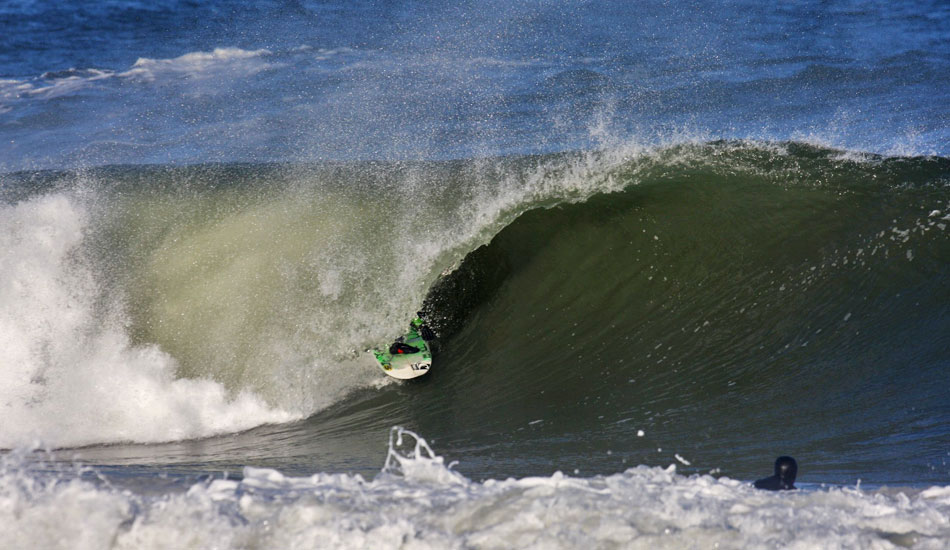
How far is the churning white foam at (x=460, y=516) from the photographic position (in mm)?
3289

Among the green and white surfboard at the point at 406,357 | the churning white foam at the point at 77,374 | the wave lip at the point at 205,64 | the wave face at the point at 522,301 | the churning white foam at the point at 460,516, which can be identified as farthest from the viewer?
the wave lip at the point at 205,64

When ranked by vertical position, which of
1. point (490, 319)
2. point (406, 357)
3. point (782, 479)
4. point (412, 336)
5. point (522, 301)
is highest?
point (522, 301)

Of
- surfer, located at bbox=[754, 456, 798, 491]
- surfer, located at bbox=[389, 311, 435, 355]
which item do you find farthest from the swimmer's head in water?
surfer, located at bbox=[389, 311, 435, 355]

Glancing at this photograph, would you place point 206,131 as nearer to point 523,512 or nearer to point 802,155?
point 802,155

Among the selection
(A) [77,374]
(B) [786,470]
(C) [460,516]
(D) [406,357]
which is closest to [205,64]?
(A) [77,374]

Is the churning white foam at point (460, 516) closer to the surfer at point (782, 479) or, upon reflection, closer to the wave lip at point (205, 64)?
the surfer at point (782, 479)

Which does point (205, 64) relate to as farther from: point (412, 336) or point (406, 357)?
point (406, 357)

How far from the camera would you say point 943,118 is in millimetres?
11695

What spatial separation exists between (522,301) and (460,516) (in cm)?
471

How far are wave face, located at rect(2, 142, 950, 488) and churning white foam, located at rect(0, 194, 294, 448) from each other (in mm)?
23

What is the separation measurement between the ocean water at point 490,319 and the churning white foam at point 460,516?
1 cm

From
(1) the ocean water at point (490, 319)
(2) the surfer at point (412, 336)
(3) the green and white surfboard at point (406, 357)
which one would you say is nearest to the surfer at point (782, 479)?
(1) the ocean water at point (490, 319)

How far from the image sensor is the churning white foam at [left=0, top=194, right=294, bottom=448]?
263 inches

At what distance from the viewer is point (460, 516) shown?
345 cm
